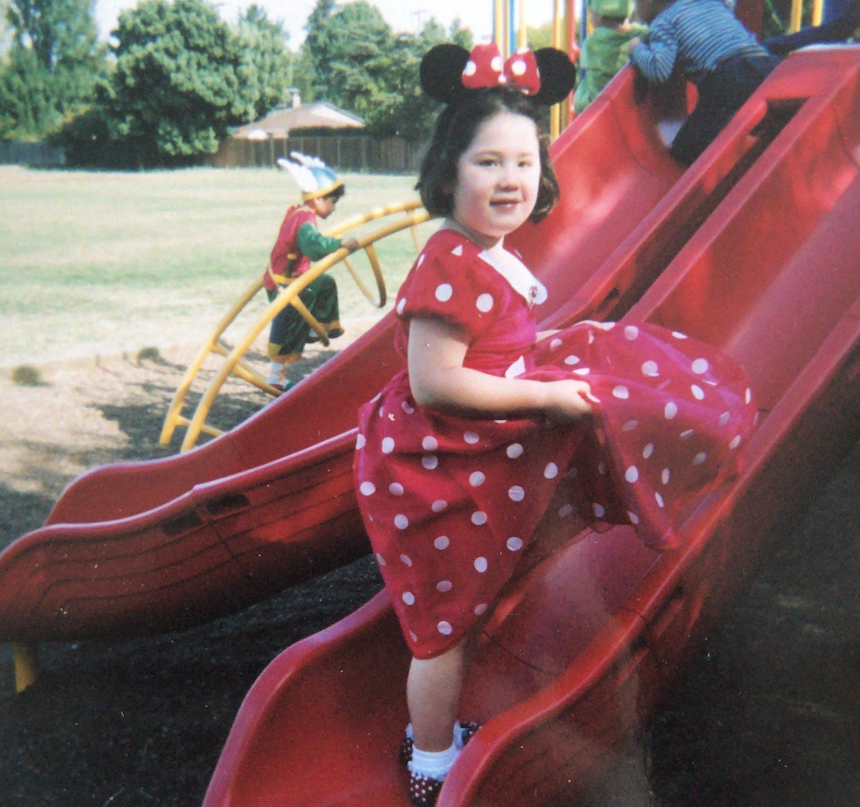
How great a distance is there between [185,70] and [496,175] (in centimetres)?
457

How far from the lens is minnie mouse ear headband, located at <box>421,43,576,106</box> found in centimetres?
136

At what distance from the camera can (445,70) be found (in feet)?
4.51

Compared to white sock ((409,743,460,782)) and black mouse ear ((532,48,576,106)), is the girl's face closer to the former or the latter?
black mouse ear ((532,48,576,106))

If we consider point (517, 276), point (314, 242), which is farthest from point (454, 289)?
point (314, 242)

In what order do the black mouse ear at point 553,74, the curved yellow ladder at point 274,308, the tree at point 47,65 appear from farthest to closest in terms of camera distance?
the tree at point 47,65, the curved yellow ladder at point 274,308, the black mouse ear at point 553,74

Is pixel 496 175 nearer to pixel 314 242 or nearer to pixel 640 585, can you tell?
pixel 640 585

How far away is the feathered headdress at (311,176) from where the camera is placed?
4.43 meters

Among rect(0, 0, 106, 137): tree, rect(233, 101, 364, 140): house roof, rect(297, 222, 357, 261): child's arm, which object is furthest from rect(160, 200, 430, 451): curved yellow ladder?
rect(233, 101, 364, 140): house roof

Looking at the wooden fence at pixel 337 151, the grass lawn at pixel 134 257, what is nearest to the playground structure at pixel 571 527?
the grass lawn at pixel 134 257

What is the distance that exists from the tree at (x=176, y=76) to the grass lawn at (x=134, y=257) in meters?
1.38

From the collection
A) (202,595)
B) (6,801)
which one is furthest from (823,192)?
(6,801)

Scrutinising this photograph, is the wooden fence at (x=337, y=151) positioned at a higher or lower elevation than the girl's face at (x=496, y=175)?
lower

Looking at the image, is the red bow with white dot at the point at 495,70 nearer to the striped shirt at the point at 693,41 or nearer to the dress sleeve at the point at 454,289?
the dress sleeve at the point at 454,289

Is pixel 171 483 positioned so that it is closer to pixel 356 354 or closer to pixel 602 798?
pixel 356 354
